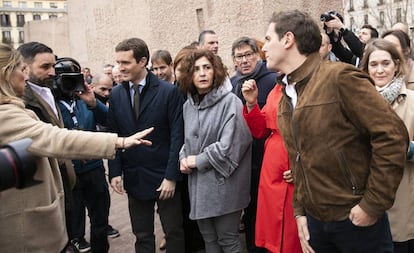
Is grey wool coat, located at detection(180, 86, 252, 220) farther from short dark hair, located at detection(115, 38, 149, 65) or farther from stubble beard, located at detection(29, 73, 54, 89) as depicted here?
stubble beard, located at detection(29, 73, 54, 89)

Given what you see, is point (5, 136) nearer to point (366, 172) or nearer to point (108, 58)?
point (366, 172)

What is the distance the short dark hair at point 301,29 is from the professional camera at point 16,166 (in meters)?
1.26

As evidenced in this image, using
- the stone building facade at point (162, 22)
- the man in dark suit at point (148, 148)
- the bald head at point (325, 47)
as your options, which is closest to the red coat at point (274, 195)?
the man in dark suit at point (148, 148)

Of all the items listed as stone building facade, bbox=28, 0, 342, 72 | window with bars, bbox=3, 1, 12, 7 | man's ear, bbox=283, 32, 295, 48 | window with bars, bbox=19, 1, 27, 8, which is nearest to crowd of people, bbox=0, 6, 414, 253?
man's ear, bbox=283, 32, 295, 48

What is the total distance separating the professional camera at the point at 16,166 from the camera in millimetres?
1326

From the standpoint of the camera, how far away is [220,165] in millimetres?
3049

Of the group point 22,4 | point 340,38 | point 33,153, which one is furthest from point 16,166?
point 22,4

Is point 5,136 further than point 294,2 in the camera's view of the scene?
No

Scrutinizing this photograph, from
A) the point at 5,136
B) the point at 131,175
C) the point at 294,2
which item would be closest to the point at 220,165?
the point at 131,175

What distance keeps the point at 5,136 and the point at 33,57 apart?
1343 mm

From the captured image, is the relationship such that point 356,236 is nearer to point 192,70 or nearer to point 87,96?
point 192,70

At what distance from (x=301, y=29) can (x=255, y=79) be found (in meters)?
1.59

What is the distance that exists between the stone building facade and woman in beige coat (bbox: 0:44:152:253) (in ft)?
41.5

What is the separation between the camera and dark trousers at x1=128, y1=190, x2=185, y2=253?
338cm
